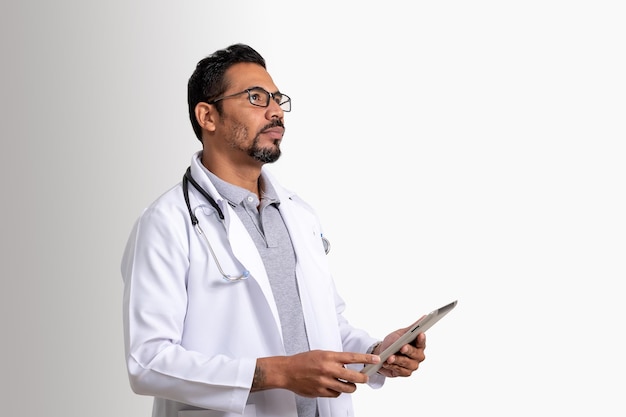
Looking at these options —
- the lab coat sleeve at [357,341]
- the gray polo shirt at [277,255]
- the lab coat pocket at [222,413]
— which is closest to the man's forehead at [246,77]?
the gray polo shirt at [277,255]

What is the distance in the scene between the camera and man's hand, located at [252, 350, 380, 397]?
2.05 metres

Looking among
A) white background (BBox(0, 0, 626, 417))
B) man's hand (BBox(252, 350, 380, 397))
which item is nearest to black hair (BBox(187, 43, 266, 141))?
man's hand (BBox(252, 350, 380, 397))

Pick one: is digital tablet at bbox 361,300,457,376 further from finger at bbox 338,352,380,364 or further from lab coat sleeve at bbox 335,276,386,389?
lab coat sleeve at bbox 335,276,386,389

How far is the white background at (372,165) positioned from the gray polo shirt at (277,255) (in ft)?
6.02

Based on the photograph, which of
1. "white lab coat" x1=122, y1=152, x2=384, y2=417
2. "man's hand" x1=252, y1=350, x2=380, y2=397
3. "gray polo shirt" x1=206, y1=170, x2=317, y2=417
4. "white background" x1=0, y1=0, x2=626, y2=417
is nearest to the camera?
"man's hand" x1=252, y1=350, x2=380, y2=397

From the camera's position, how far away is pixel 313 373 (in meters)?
2.06

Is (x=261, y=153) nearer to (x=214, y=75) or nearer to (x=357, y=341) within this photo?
(x=214, y=75)

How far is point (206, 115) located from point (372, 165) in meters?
1.99

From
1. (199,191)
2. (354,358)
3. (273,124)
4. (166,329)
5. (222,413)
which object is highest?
(273,124)

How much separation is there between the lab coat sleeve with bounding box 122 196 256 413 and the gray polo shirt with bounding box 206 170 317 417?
0.21m

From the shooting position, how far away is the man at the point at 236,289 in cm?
215

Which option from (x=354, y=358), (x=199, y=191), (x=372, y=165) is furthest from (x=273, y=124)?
(x=372, y=165)

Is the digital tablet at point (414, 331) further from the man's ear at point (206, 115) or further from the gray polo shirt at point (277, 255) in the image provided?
the man's ear at point (206, 115)

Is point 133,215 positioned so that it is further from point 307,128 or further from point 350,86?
point 350,86
